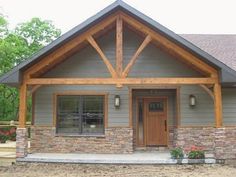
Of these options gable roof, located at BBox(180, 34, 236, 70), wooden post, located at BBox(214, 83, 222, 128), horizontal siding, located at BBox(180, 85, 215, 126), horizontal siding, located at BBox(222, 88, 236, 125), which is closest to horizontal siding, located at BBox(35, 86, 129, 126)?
horizontal siding, located at BBox(180, 85, 215, 126)

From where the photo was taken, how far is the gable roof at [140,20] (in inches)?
442

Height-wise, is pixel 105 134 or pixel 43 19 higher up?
pixel 43 19

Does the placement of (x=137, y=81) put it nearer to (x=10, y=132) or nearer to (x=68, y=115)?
(x=68, y=115)

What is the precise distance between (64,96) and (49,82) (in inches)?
73.3

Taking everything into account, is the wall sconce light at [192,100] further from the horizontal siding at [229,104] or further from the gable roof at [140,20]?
the gable roof at [140,20]

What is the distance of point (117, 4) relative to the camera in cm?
1146

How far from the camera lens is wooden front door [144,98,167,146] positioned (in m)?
13.7

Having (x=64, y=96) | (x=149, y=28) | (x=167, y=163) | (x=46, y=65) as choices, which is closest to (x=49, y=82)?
(x=46, y=65)

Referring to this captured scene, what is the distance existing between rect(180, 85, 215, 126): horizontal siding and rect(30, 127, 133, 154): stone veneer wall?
A: 2.09 m

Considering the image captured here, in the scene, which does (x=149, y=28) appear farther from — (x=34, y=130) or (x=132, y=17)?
(x=34, y=130)

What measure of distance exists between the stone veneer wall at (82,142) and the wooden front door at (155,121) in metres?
1.06

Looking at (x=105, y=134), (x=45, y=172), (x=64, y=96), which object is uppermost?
(x=64, y=96)

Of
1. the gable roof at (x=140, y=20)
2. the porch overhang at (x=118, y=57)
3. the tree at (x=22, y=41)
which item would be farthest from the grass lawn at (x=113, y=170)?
the tree at (x=22, y=41)

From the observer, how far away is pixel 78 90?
13375mm
